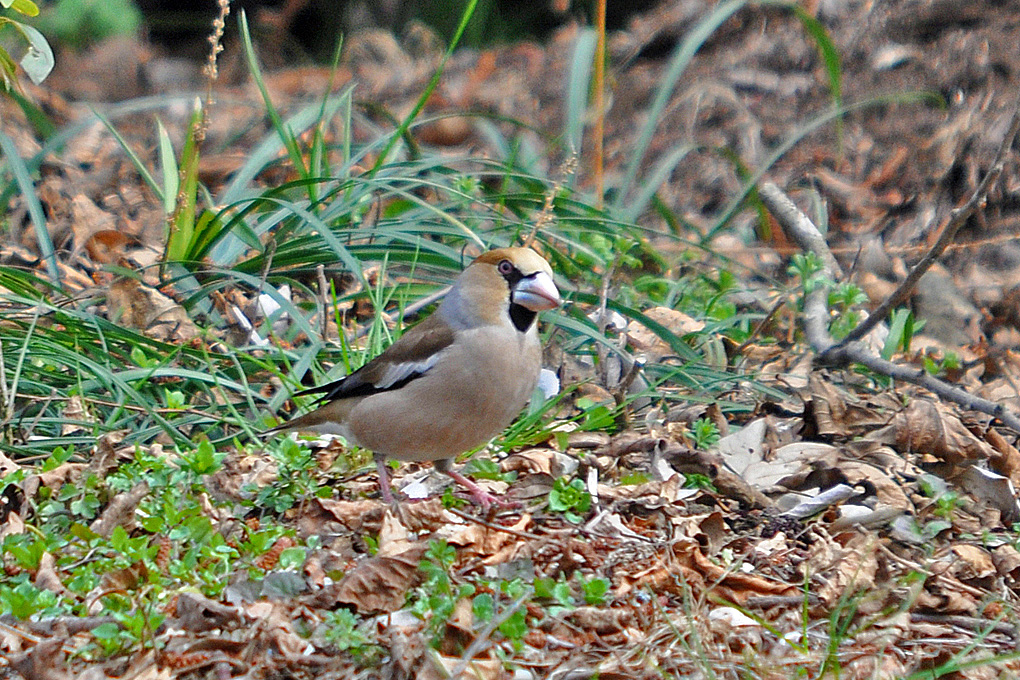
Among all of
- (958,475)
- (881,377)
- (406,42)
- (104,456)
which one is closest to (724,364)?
(881,377)

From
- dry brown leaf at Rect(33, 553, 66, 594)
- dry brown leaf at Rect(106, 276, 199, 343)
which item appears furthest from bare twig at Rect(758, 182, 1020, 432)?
dry brown leaf at Rect(33, 553, 66, 594)

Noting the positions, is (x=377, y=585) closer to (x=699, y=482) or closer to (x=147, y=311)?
(x=699, y=482)

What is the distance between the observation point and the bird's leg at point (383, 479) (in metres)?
3.37

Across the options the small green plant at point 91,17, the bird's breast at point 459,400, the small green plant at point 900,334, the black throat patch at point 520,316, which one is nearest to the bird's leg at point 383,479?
the bird's breast at point 459,400

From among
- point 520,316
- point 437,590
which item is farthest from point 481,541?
point 520,316

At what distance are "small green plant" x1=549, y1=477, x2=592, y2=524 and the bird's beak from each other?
1.87ft

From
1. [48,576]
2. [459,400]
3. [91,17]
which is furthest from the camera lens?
[91,17]

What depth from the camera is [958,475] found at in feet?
12.0

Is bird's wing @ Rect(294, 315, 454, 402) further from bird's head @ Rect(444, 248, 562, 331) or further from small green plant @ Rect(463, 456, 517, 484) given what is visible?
small green plant @ Rect(463, 456, 517, 484)

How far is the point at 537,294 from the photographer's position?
11.0ft

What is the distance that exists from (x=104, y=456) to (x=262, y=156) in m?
2.43

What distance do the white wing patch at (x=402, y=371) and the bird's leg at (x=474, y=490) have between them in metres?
0.35

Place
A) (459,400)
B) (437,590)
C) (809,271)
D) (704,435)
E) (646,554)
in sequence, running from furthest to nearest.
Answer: (809,271) < (704,435) < (459,400) < (646,554) < (437,590)

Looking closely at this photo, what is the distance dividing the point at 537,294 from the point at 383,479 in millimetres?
806
